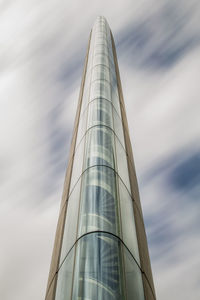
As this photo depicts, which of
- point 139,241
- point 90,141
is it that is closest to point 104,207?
point 139,241

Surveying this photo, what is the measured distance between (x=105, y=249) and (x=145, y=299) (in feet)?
5.22

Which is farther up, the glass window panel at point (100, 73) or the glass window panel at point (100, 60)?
the glass window panel at point (100, 60)

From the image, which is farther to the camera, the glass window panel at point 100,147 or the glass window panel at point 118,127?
the glass window panel at point 118,127

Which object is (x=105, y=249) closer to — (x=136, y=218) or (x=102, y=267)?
(x=102, y=267)

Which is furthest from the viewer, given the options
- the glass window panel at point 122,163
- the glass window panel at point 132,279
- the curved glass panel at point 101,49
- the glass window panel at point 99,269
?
the curved glass panel at point 101,49

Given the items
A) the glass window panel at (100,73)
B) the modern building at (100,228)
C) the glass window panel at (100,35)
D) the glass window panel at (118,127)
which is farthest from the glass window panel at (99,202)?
the glass window panel at (100,35)

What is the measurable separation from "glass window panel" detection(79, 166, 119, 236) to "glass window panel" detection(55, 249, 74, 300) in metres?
0.81

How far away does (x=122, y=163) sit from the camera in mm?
10656

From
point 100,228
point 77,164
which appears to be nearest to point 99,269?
point 100,228

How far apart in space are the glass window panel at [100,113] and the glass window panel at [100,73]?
314 centimetres

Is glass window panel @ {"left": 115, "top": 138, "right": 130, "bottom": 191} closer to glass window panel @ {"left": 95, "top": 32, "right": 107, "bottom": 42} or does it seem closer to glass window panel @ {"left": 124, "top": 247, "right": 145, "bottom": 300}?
glass window panel @ {"left": 124, "top": 247, "right": 145, "bottom": 300}

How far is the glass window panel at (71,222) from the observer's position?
8.01 metres

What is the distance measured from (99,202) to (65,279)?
2.39 metres

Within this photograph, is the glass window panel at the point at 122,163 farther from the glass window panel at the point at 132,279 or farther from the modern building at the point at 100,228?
the glass window panel at the point at 132,279
